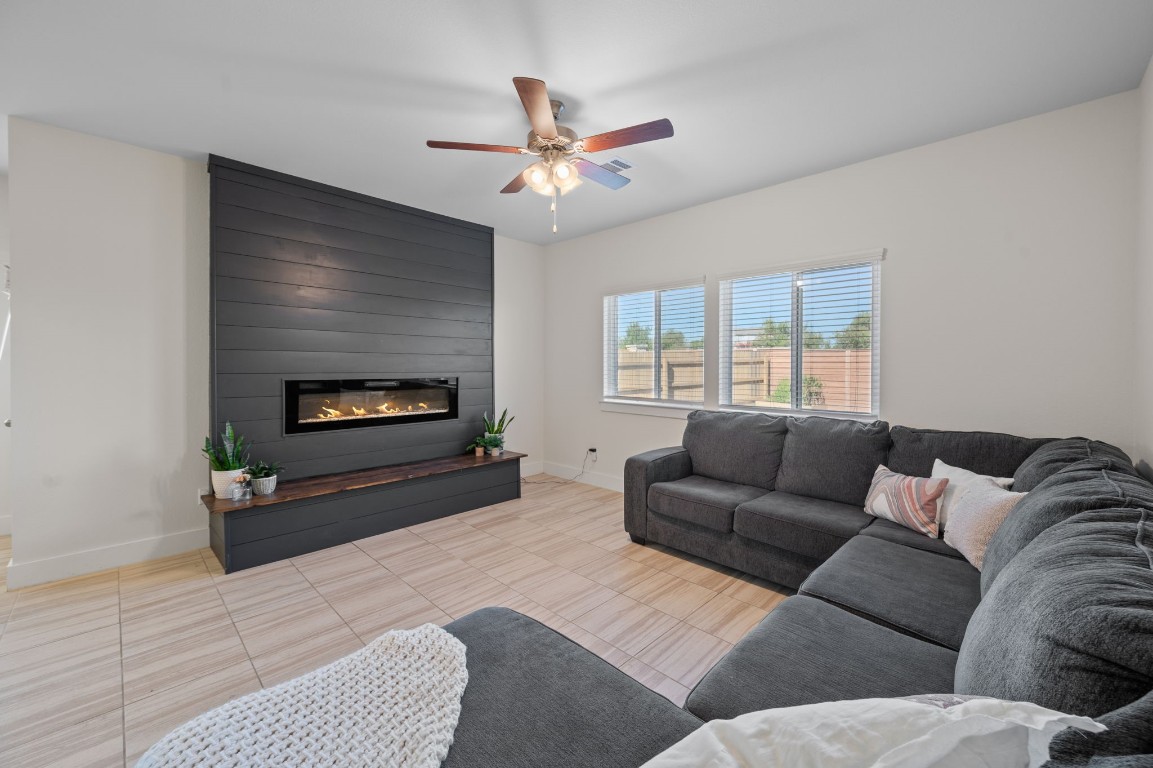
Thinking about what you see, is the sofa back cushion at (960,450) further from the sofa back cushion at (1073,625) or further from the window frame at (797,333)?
the sofa back cushion at (1073,625)

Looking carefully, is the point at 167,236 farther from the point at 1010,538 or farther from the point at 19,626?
the point at 1010,538

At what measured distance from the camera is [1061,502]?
1264 mm

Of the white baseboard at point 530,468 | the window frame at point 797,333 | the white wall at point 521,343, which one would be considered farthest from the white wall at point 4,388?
the window frame at point 797,333

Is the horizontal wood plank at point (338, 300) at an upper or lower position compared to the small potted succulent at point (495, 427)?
upper

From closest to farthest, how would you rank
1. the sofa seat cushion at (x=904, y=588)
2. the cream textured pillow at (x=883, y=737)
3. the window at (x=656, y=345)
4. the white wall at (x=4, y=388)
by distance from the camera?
1. the cream textured pillow at (x=883, y=737)
2. the sofa seat cushion at (x=904, y=588)
3. the white wall at (x=4, y=388)
4. the window at (x=656, y=345)

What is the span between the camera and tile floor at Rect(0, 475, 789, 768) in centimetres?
178

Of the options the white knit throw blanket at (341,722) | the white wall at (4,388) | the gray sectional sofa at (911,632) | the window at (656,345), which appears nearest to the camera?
the gray sectional sofa at (911,632)

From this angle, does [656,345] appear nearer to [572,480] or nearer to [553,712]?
[572,480]

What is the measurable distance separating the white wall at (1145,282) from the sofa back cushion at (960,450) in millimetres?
355

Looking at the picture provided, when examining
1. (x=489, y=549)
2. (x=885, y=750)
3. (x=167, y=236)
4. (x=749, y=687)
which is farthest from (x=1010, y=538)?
(x=167, y=236)

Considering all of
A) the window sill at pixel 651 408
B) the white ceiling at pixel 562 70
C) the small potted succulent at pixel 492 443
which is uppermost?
the white ceiling at pixel 562 70

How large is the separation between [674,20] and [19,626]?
4.19m

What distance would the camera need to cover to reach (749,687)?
117cm

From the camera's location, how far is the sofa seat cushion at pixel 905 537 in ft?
6.73
